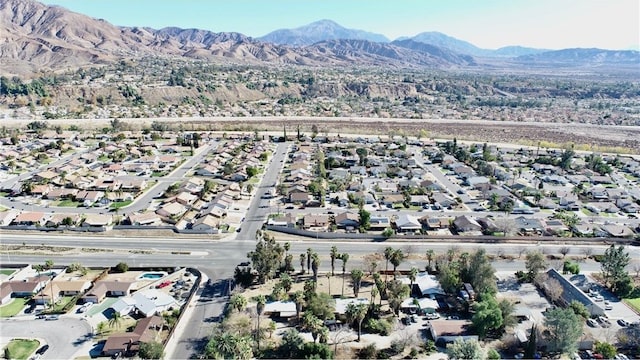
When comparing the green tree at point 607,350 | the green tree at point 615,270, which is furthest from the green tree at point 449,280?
the green tree at point 615,270

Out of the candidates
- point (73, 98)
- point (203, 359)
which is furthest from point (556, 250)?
point (73, 98)

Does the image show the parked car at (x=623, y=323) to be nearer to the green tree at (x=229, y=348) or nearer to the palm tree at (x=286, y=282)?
the palm tree at (x=286, y=282)

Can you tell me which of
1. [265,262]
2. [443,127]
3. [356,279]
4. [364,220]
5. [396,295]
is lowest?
[396,295]

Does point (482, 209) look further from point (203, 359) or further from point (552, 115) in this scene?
point (552, 115)

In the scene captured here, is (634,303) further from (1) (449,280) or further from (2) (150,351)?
(2) (150,351)

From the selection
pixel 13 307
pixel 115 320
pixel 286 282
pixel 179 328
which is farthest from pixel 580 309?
pixel 13 307

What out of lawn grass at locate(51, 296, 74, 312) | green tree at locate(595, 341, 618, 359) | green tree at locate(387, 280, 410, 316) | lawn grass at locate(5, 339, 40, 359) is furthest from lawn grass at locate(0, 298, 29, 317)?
green tree at locate(595, 341, 618, 359)

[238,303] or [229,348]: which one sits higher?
[229,348]
